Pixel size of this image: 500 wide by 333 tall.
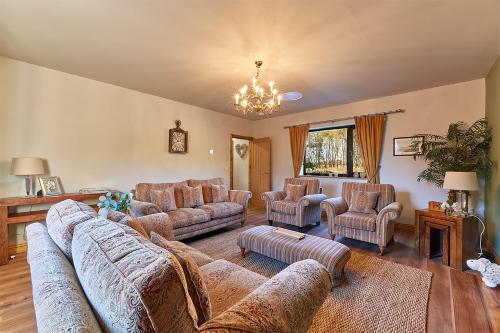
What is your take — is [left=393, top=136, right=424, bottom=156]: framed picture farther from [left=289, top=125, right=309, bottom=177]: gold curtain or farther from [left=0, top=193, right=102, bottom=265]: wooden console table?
[left=0, top=193, right=102, bottom=265]: wooden console table

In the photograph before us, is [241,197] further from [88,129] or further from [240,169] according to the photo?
[240,169]

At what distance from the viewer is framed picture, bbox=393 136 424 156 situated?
13.0ft

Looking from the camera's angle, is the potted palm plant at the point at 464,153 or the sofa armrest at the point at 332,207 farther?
the sofa armrest at the point at 332,207

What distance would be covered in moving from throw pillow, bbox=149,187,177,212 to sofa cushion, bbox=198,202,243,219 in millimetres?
529

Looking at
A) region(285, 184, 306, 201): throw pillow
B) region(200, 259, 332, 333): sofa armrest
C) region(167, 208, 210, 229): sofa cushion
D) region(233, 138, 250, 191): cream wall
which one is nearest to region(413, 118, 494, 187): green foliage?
region(285, 184, 306, 201): throw pillow

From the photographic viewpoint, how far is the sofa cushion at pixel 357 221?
3.04m

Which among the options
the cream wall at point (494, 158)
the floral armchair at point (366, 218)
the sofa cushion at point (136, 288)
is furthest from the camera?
the floral armchair at point (366, 218)

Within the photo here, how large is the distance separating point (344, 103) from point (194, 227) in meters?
3.92

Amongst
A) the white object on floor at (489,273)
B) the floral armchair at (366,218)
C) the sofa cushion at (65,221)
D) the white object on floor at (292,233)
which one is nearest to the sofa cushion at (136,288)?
the sofa cushion at (65,221)

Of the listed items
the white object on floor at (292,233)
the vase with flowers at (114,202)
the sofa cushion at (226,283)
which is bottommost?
the white object on floor at (292,233)

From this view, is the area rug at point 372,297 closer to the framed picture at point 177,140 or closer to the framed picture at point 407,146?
the framed picture at point 407,146

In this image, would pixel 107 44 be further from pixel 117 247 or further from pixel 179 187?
pixel 117 247

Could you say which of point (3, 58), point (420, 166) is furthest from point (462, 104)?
point (3, 58)

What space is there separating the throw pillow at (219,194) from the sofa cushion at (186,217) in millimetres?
616
